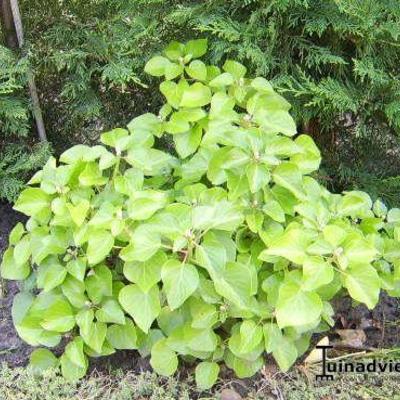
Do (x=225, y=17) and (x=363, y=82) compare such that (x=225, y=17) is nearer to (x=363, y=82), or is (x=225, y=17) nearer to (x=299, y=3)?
Answer: (x=299, y=3)

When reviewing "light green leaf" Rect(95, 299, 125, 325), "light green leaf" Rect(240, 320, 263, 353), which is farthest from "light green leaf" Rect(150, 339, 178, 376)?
"light green leaf" Rect(240, 320, 263, 353)

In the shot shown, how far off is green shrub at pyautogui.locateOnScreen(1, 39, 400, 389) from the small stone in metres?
0.10

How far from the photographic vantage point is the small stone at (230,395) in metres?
1.89

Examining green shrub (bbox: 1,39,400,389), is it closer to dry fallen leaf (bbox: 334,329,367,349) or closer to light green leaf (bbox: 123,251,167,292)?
light green leaf (bbox: 123,251,167,292)

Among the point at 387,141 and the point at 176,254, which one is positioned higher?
the point at 176,254

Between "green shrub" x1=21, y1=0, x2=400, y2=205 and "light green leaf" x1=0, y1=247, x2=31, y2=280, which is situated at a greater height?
"green shrub" x1=21, y1=0, x2=400, y2=205

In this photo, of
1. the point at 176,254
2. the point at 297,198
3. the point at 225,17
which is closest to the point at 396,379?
the point at 297,198

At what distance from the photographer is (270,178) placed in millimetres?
1789

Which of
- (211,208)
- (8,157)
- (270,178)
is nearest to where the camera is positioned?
(211,208)

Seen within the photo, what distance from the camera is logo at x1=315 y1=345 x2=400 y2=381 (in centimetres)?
200

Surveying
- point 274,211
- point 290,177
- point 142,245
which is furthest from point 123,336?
point 290,177

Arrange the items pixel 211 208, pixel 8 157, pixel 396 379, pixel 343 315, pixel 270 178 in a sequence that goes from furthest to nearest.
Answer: pixel 8 157, pixel 343 315, pixel 396 379, pixel 270 178, pixel 211 208

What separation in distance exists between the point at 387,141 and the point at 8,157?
1.84 metres

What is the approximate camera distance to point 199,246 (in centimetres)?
160
